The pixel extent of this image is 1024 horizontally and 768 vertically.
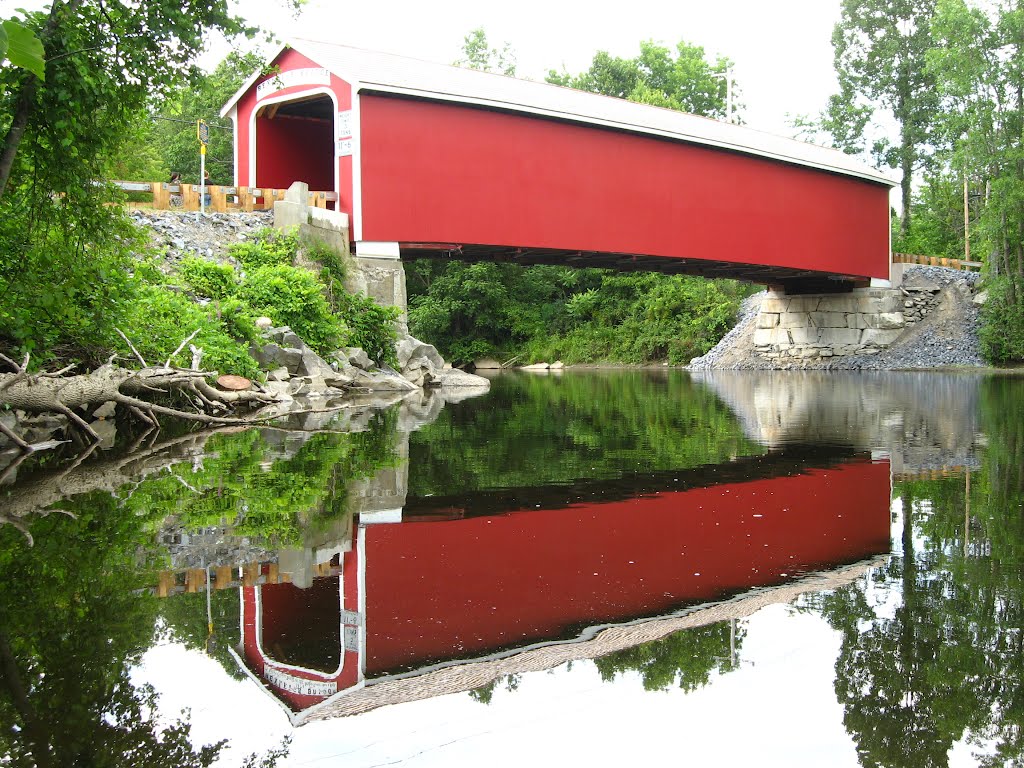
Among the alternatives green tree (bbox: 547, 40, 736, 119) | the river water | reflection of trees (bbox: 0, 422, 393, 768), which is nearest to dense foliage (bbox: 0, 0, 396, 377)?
the river water

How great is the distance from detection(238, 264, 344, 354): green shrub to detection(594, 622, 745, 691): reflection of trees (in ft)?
45.3

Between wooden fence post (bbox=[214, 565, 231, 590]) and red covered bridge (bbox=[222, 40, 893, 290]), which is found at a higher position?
red covered bridge (bbox=[222, 40, 893, 290])

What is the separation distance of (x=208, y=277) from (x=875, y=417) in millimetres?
10506

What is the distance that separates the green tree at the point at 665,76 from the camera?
5031 cm

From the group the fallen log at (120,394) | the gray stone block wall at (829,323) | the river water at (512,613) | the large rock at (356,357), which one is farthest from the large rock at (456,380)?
the river water at (512,613)

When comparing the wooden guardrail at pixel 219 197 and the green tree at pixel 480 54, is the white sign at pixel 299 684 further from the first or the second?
the green tree at pixel 480 54

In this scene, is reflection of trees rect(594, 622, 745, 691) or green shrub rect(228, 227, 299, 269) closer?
reflection of trees rect(594, 622, 745, 691)

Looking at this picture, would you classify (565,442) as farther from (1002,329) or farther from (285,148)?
(1002,329)

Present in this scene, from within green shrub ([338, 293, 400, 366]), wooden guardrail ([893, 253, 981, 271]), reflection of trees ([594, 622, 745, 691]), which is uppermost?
wooden guardrail ([893, 253, 981, 271])

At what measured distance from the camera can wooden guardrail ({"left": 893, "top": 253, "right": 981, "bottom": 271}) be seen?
105 ft

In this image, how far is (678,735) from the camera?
97.6 inches

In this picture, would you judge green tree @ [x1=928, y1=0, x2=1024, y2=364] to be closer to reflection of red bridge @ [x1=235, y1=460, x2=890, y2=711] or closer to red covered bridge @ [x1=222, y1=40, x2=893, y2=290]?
red covered bridge @ [x1=222, y1=40, x2=893, y2=290]

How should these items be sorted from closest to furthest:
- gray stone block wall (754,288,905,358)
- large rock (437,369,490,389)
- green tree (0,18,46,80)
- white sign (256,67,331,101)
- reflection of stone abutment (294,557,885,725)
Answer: green tree (0,18,46,80)
reflection of stone abutment (294,557,885,725)
white sign (256,67,331,101)
large rock (437,369,490,389)
gray stone block wall (754,288,905,358)

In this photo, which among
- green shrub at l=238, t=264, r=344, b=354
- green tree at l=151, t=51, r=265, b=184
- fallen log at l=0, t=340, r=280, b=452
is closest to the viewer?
fallen log at l=0, t=340, r=280, b=452
